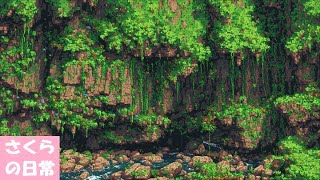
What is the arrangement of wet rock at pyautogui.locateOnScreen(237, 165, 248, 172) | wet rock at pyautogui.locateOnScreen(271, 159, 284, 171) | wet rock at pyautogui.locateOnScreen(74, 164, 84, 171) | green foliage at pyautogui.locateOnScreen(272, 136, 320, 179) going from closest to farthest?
1. green foliage at pyautogui.locateOnScreen(272, 136, 320, 179)
2. wet rock at pyautogui.locateOnScreen(271, 159, 284, 171)
3. wet rock at pyautogui.locateOnScreen(74, 164, 84, 171)
4. wet rock at pyautogui.locateOnScreen(237, 165, 248, 172)

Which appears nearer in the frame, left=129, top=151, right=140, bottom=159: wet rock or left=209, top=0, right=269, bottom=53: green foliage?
left=209, top=0, right=269, bottom=53: green foliage

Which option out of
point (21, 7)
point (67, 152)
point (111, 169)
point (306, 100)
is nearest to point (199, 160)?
point (111, 169)

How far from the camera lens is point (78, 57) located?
650 inches

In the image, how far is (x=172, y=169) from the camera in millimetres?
15180

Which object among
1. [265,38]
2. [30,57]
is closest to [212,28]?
[265,38]

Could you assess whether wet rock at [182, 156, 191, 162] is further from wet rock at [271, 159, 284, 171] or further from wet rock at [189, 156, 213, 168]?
wet rock at [271, 159, 284, 171]

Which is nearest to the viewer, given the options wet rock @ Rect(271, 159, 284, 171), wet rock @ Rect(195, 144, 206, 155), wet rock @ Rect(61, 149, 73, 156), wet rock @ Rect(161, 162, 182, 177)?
wet rock @ Rect(161, 162, 182, 177)

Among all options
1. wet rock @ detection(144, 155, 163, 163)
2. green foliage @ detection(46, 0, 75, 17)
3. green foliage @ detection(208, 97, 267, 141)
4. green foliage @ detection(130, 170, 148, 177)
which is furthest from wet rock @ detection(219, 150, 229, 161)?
green foliage @ detection(46, 0, 75, 17)

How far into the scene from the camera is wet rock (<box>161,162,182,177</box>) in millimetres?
15102

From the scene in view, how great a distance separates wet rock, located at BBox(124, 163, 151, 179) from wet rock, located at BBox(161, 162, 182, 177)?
496mm

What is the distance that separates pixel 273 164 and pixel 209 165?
1911 mm

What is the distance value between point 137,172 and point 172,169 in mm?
1049

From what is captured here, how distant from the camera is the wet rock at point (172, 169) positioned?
15102 millimetres

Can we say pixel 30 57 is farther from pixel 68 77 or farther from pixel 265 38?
pixel 265 38
